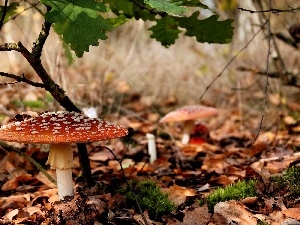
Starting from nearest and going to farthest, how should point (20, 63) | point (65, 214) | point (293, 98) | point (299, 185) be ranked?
point (65, 214)
point (299, 185)
point (293, 98)
point (20, 63)

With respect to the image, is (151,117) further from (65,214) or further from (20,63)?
(65,214)

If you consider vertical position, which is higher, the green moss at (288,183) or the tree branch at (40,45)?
the tree branch at (40,45)

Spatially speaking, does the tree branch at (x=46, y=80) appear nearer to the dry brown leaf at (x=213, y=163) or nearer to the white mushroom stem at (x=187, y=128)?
the dry brown leaf at (x=213, y=163)

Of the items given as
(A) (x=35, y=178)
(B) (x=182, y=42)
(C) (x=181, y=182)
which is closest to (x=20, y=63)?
(B) (x=182, y=42)

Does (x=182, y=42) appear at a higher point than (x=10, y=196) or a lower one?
higher

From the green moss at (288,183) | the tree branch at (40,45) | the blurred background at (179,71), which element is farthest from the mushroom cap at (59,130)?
the blurred background at (179,71)

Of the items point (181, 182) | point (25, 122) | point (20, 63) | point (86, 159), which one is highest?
point (20, 63)
